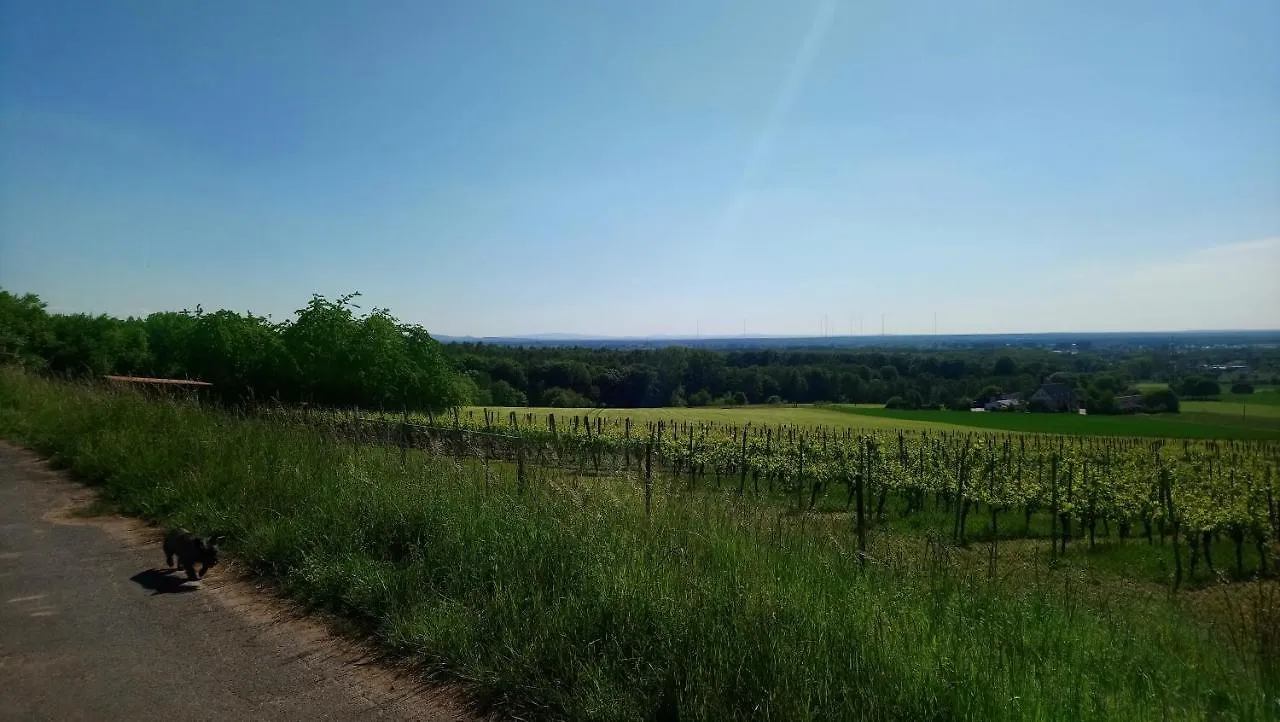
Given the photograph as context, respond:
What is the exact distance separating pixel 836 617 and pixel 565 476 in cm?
398

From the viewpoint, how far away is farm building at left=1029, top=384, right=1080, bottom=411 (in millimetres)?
45647

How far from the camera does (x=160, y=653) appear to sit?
14.4 ft

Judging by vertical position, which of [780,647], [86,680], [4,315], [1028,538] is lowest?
[1028,538]

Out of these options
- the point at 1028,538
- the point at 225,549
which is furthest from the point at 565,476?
the point at 1028,538

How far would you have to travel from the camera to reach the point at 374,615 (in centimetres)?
475

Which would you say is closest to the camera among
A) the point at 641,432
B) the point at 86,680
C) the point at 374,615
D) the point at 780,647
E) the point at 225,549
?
the point at 780,647

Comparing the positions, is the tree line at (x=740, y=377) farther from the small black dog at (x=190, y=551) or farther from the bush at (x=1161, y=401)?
the small black dog at (x=190, y=551)

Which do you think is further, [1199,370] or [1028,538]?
[1199,370]

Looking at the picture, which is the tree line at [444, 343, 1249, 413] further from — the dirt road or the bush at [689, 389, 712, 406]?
the dirt road

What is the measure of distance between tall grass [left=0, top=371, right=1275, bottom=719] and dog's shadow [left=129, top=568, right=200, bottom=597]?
0.51m

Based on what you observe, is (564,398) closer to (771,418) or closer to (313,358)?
(771,418)

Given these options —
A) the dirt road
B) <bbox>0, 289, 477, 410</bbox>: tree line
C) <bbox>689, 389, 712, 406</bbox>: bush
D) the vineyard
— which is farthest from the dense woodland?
<bbox>689, 389, 712, 406</bbox>: bush

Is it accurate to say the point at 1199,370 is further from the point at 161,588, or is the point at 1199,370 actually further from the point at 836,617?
the point at 161,588

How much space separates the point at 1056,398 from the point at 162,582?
2168 inches
